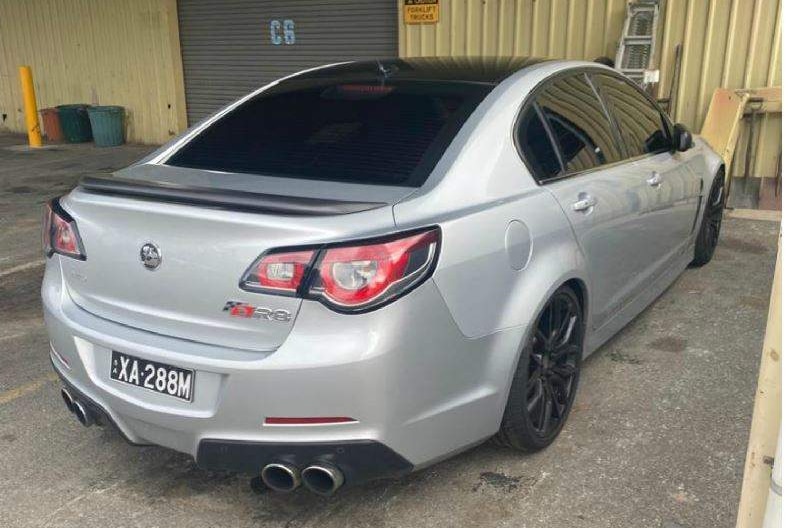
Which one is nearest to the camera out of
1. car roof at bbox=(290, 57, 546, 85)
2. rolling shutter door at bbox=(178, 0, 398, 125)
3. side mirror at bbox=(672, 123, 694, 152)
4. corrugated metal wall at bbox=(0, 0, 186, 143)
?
car roof at bbox=(290, 57, 546, 85)

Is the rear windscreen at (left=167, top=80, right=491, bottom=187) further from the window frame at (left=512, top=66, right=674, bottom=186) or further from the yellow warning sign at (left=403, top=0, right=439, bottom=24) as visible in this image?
the yellow warning sign at (left=403, top=0, right=439, bottom=24)

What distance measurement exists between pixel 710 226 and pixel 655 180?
5.55 ft

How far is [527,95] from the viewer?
3.06 meters

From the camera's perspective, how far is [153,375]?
2.41 m

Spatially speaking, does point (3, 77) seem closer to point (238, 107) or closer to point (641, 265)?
point (238, 107)

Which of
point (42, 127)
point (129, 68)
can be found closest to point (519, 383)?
point (129, 68)

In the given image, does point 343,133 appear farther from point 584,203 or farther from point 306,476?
point 306,476

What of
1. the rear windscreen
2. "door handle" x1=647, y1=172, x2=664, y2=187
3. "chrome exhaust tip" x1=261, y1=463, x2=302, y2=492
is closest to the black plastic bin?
the rear windscreen

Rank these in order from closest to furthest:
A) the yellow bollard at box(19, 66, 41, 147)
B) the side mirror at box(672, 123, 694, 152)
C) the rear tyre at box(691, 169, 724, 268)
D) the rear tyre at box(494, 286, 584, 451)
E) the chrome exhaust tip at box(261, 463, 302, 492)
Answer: the chrome exhaust tip at box(261, 463, 302, 492) < the rear tyre at box(494, 286, 584, 451) < the side mirror at box(672, 123, 694, 152) < the rear tyre at box(691, 169, 724, 268) < the yellow bollard at box(19, 66, 41, 147)

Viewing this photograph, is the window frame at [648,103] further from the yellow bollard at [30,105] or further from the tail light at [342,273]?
the yellow bollard at [30,105]

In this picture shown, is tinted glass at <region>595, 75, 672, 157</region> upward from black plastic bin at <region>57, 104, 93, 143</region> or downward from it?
upward

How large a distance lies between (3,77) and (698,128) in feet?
41.8

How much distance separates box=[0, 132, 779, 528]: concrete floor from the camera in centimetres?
267

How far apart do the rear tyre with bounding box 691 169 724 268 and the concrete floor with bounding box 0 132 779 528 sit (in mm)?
1028
